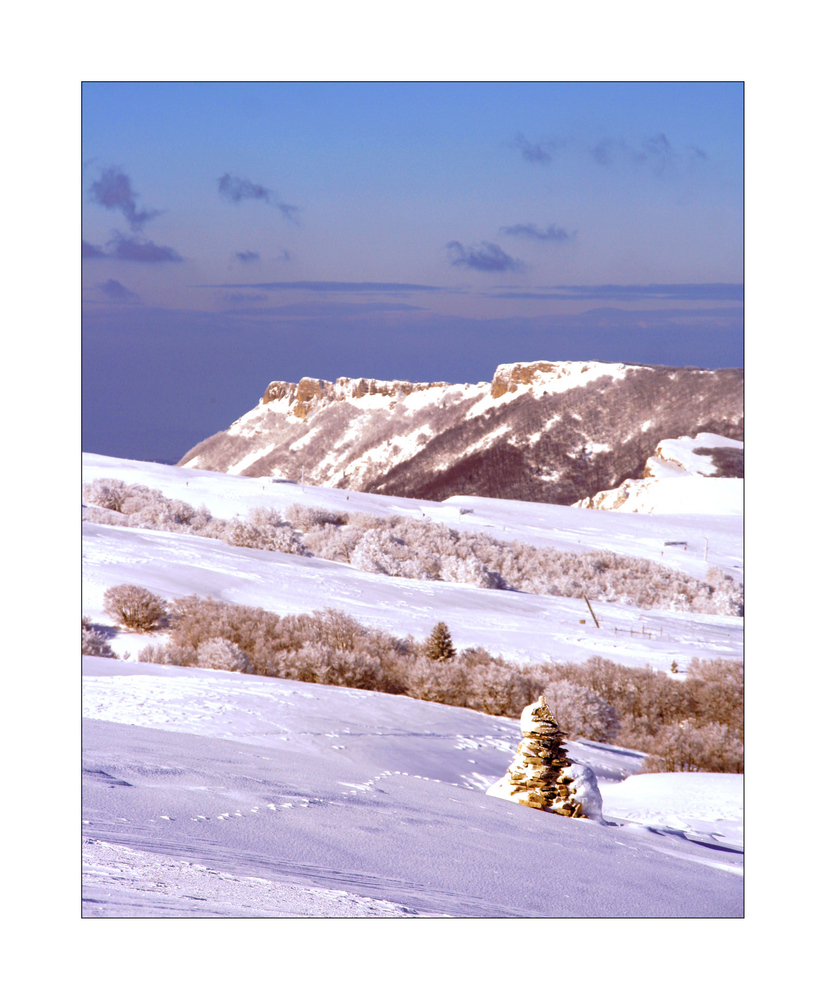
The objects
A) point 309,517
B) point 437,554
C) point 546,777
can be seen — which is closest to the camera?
point 546,777

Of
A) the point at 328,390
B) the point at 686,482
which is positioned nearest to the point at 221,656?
the point at 328,390

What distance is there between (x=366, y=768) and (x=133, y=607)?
4.83 ft

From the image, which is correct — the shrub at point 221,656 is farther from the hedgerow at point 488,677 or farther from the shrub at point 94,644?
the shrub at point 94,644

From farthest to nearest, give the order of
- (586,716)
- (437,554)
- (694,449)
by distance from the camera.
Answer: (437,554) → (694,449) → (586,716)

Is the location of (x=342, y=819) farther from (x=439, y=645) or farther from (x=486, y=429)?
(x=486, y=429)

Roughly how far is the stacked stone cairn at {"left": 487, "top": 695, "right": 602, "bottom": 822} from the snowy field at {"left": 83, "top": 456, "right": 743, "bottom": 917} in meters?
0.08

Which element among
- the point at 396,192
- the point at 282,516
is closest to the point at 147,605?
the point at 282,516

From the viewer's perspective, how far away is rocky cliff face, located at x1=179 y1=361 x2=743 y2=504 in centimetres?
525

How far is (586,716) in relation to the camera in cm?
503

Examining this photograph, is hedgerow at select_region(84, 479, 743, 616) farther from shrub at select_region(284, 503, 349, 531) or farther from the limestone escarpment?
the limestone escarpment
